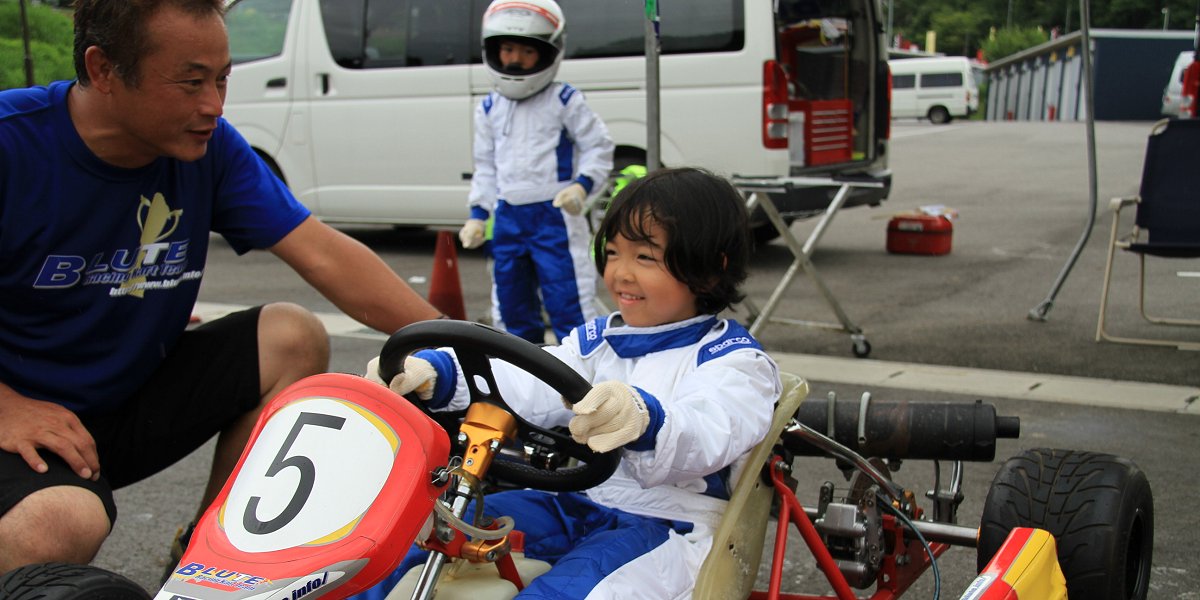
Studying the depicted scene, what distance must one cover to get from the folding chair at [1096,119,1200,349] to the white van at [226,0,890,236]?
6.52ft

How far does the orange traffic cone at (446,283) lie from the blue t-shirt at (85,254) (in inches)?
135

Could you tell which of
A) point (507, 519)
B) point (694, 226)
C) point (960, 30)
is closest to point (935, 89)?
point (960, 30)

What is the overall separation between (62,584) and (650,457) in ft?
3.08

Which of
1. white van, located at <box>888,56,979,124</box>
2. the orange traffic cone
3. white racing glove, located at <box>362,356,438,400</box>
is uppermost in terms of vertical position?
white racing glove, located at <box>362,356,438,400</box>

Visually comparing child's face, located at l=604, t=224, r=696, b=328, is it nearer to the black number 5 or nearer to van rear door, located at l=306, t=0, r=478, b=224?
the black number 5

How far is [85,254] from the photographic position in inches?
98.7

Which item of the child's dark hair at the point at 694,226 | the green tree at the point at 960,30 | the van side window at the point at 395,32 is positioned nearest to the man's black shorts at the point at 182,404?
the child's dark hair at the point at 694,226

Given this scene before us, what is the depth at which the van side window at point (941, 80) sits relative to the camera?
126 feet

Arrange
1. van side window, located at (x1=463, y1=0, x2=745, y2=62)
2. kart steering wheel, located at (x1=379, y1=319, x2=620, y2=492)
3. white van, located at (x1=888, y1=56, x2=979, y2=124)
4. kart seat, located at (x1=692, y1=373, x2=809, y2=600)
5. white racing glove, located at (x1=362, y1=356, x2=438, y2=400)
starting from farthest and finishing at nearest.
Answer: white van, located at (x1=888, y1=56, x2=979, y2=124), van side window, located at (x1=463, y1=0, x2=745, y2=62), kart seat, located at (x1=692, y1=373, x2=809, y2=600), white racing glove, located at (x1=362, y1=356, x2=438, y2=400), kart steering wheel, located at (x1=379, y1=319, x2=620, y2=492)

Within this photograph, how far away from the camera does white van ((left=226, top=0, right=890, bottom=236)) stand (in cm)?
774

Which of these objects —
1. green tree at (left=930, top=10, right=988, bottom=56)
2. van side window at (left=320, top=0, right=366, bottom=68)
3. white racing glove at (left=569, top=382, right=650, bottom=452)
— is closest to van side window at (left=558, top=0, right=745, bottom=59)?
van side window at (left=320, top=0, right=366, bottom=68)

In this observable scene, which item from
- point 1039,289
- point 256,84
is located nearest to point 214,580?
point 1039,289

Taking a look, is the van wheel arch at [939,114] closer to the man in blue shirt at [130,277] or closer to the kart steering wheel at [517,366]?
the man in blue shirt at [130,277]

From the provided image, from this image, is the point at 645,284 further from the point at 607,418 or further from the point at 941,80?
the point at 941,80
